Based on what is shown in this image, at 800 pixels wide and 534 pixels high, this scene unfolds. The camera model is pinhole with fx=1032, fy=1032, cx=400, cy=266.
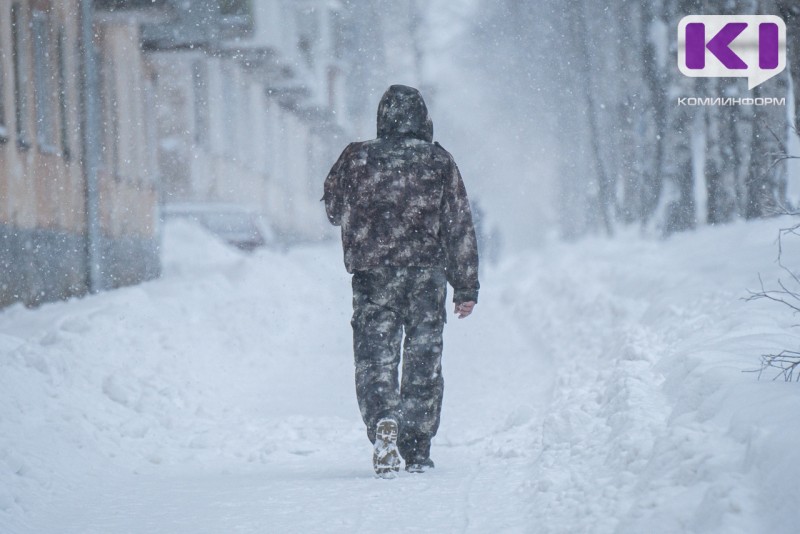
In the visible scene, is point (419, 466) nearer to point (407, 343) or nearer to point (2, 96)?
point (407, 343)

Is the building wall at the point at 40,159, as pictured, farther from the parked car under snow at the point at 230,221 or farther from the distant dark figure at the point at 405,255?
the parked car under snow at the point at 230,221

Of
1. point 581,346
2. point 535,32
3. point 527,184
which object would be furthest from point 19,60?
point 527,184

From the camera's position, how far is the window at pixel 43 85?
39.9 feet

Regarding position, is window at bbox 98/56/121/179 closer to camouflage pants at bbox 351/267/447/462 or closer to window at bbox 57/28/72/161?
window at bbox 57/28/72/161

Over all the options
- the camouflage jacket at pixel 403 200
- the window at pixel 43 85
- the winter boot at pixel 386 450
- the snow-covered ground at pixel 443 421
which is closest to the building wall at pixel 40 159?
the window at pixel 43 85

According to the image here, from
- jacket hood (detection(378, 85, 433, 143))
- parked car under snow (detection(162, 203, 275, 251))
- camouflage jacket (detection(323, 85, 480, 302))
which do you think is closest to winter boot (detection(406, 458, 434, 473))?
camouflage jacket (detection(323, 85, 480, 302))

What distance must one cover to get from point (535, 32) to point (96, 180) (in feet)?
69.4

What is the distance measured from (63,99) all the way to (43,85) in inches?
18.6

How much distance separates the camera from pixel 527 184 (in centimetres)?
5925

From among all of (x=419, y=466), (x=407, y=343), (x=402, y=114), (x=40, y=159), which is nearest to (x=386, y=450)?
(x=419, y=466)

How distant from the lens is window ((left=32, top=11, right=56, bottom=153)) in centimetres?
1216

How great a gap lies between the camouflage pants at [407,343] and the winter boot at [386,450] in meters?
0.14

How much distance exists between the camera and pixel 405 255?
5230 mm

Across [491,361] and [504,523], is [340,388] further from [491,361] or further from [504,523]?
[504,523]
